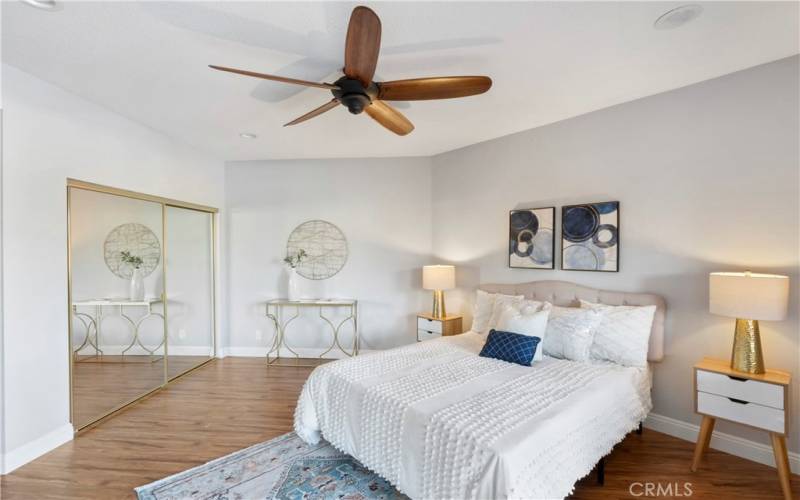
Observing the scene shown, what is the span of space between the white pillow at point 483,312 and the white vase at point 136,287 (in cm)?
333

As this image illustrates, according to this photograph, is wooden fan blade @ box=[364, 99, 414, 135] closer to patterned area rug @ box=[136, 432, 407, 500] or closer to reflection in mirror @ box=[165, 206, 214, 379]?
patterned area rug @ box=[136, 432, 407, 500]

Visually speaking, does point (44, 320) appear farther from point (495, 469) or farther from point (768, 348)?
point (768, 348)

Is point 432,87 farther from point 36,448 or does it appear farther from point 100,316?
point 36,448

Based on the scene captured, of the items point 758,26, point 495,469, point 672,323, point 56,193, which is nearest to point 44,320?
point 56,193

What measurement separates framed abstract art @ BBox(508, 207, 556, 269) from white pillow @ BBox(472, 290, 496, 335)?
442mm

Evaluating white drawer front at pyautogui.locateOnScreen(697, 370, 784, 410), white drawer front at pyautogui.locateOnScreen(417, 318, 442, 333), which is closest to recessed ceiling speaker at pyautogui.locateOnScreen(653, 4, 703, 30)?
white drawer front at pyautogui.locateOnScreen(697, 370, 784, 410)

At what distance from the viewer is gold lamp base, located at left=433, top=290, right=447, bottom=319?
165 inches

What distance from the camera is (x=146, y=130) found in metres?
3.51

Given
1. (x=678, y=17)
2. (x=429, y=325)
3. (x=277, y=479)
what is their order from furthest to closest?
(x=429, y=325) → (x=277, y=479) → (x=678, y=17)

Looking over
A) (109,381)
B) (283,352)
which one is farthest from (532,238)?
(109,381)

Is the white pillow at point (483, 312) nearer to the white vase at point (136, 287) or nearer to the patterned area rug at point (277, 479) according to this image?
the patterned area rug at point (277, 479)

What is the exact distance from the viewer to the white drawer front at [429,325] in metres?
4.07

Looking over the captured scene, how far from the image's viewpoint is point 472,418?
1764mm

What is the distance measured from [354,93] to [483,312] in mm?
2533
